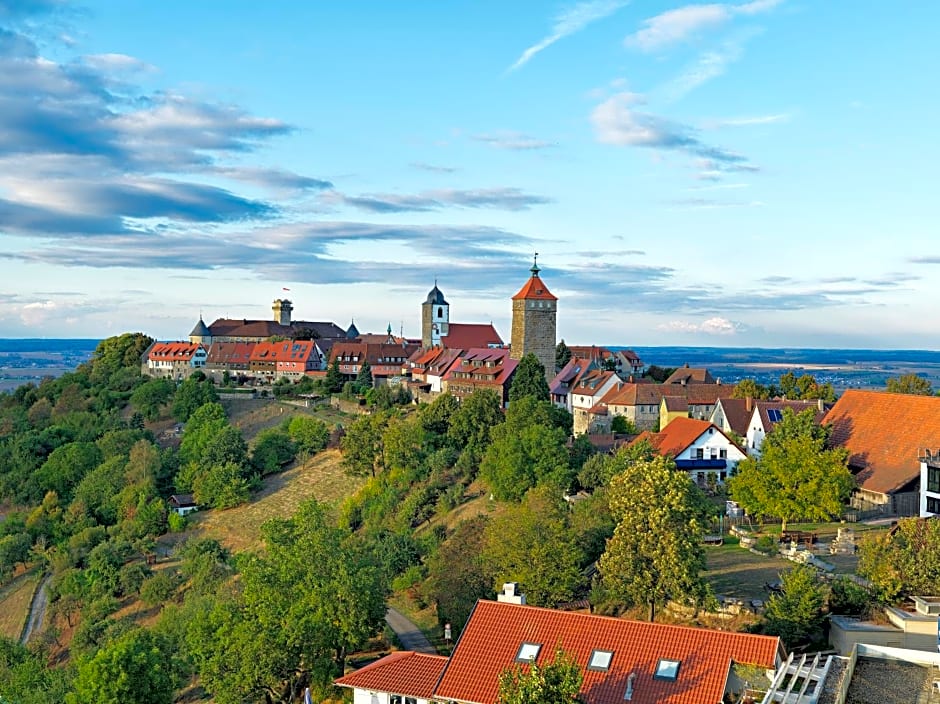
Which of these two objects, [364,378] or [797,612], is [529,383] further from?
[797,612]

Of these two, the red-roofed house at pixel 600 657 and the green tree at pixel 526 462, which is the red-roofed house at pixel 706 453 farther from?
the red-roofed house at pixel 600 657

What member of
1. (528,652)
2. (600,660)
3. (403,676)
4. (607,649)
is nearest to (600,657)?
(600,660)

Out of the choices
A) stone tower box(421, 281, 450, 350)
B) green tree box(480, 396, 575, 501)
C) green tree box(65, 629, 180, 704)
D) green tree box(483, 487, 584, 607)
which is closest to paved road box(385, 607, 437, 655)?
green tree box(483, 487, 584, 607)

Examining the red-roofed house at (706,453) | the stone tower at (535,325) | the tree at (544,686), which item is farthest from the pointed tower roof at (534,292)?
the tree at (544,686)

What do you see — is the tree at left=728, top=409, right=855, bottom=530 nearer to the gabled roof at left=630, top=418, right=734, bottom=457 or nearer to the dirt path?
the gabled roof at left=630, top=418, right=734, bottom=457

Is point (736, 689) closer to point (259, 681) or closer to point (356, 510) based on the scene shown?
point (259, 681)

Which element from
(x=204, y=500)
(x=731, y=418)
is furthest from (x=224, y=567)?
(x=731, y=418)
